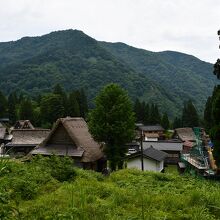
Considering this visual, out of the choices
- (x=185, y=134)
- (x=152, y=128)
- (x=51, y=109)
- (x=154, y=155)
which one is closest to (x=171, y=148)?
(x=185, y=134)

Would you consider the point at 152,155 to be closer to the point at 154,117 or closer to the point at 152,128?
the point at 152,128

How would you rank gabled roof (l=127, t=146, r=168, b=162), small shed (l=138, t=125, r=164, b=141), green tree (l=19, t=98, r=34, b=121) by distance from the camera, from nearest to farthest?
gabled roof (l=127, t=146, r=168, b=162), small shed (l=138, t=125, r=164, b=141), green tree (l=19, t=98, r=34, b=121)

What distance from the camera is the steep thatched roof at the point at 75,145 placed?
101ft

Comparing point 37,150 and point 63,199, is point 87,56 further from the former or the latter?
point 63,199

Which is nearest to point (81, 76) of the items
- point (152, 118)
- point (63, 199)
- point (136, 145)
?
point (152, 118)

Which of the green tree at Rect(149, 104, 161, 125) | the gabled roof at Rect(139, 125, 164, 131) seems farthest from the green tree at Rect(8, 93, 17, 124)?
the green tree at Rect(149, 104, 161, 125)

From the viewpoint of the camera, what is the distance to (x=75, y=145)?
104 feet

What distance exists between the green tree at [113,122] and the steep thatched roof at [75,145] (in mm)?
1726

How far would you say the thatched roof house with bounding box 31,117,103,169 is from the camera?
30.7 meters

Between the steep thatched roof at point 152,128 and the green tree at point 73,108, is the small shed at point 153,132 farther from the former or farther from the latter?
the green tree at point 73,108

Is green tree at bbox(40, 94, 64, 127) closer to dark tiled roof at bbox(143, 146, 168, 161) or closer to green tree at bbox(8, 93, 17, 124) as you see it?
green tree at bbox(8, 93, 17, 124)

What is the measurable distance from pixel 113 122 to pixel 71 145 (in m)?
4.93

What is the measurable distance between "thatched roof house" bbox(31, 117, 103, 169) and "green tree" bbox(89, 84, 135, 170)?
70.1 inches

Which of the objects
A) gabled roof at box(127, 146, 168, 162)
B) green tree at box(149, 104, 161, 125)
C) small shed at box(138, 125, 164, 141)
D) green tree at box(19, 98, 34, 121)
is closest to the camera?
gabled roof at box(127, 146, 168, 162)
